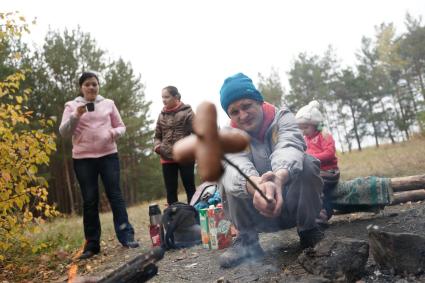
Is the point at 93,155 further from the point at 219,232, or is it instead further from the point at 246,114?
the point at 246,114

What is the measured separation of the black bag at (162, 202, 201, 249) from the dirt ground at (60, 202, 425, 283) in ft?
0.48

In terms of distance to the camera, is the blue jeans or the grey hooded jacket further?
the blue jeans

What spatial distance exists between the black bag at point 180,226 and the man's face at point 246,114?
1770 millimetres

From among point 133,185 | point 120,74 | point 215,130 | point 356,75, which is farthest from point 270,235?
point 356,75

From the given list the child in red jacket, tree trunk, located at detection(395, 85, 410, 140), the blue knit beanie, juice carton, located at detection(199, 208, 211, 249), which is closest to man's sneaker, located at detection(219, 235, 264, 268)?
juice carton, located at detection(199, 208, 211, 249)

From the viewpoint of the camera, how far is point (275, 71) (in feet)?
116

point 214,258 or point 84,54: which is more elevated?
point 84,54

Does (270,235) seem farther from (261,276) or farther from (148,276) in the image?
(148,276)

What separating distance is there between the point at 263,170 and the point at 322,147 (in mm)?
1791

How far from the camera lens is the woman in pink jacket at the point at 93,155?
4.11 m

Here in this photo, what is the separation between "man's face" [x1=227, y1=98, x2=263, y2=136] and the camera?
8.25 ft

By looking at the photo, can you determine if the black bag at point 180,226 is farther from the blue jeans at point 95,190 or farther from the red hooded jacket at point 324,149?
the red hooded jacket at point 324,149

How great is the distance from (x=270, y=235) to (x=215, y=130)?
333 cm

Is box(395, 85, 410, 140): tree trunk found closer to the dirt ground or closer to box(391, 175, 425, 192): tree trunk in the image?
box(391, 175, 425, 192): tree trunk
